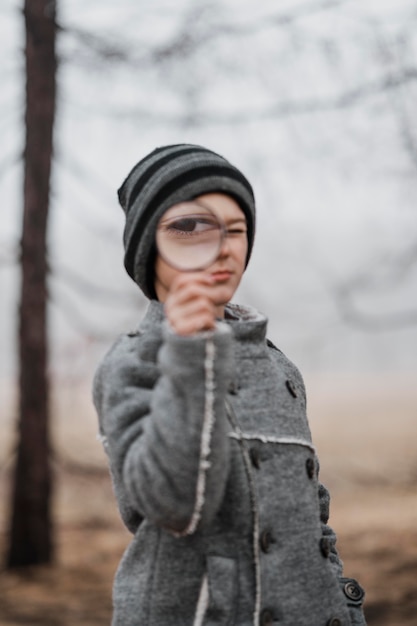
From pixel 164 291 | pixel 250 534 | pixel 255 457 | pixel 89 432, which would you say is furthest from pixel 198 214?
pixel 89 432

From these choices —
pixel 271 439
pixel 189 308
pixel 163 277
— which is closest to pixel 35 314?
pixel 163 277

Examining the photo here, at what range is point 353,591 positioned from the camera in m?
1.66

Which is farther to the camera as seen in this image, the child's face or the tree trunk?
the tree trunk

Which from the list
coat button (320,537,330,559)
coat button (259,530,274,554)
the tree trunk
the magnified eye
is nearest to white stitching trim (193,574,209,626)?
coat button (259,530,274,554)

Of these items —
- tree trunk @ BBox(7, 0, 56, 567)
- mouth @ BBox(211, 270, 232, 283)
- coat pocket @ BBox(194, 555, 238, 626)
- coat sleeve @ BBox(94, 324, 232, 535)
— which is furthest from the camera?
tree trunk @ BBox(7, 0, 56, 567)

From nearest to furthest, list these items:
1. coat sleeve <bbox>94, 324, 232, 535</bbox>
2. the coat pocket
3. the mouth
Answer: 1. coat sleeve <bbox>94, 324, 232, 535</bbox>
2. the coat pocket
3. the mouth

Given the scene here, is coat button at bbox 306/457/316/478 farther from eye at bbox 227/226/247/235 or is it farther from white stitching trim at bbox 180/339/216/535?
eye at bbox 227/226/247/235

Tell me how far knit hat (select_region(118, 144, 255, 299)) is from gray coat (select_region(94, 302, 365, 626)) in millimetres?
109

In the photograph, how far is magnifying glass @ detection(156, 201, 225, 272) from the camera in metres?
1.51

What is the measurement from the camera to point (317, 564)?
4.96ft

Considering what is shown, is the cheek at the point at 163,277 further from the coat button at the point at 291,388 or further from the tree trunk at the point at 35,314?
the tree trunk at the point at 35,314

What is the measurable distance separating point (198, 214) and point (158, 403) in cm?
38

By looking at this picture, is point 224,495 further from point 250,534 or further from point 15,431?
point 15,431

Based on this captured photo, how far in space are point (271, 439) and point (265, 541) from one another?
177mm
